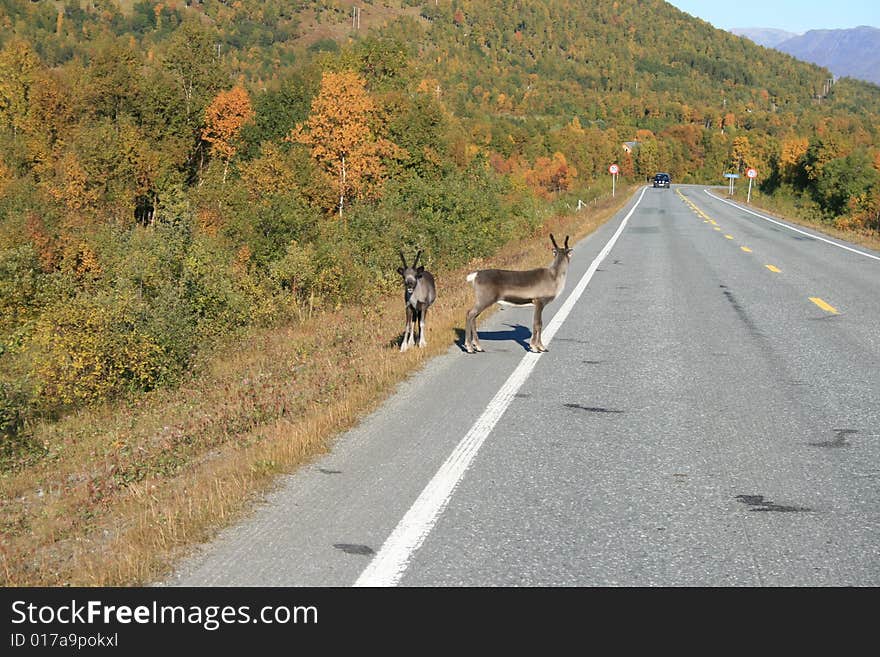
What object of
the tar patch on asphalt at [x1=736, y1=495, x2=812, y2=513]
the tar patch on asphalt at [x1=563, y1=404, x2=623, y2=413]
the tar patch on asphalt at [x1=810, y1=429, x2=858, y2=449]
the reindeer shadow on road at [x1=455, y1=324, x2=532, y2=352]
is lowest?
the reindeer shadow on road at [x1=455, y1=324, x2=532, y2=352]

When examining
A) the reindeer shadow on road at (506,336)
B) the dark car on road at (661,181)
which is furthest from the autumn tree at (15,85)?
the reindeer shadow on road at (506,336)

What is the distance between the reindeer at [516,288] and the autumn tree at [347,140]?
53.5m

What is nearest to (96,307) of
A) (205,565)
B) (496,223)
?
(205,565)

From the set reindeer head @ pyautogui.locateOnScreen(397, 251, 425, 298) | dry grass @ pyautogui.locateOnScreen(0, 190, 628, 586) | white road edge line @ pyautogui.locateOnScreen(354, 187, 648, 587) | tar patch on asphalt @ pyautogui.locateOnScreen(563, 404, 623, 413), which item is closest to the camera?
white road edge line @ pyautogui.locateOnScreen(354, 187, 648, 587)

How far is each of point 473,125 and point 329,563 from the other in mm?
142537

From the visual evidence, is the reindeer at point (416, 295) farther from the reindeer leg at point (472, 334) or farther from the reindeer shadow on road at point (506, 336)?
the reindeer shadow on road at point (506, 336)

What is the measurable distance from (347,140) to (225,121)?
2188 cm

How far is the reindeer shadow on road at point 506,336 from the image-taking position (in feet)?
35.5

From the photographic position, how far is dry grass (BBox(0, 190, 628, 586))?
4.57 meters

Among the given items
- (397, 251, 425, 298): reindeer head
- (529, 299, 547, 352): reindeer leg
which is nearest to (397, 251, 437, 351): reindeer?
(397, 251, 425, 298): reindeer head

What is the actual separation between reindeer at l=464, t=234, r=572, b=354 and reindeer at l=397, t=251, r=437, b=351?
526 millimetres

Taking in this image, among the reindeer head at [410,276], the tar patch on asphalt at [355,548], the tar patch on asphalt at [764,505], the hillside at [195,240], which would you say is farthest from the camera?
the reindeer head at [410,276]

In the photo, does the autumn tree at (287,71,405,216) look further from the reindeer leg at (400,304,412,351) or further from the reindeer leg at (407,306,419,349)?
the reindeer leg at (400,304,412,351)

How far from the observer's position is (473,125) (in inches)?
5591
